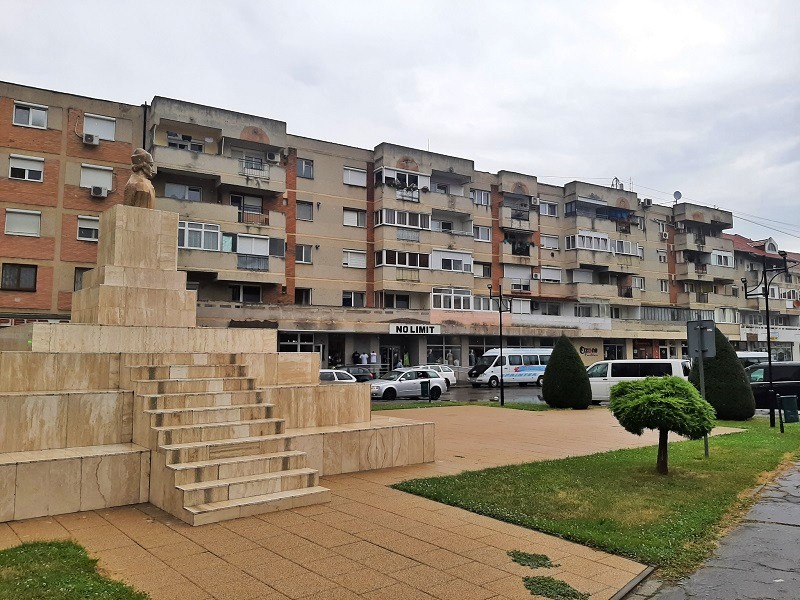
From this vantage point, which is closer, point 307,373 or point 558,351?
point 307,373

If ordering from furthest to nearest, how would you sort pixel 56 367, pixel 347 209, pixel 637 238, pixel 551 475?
pixel 637 238 → pixel 347 209 → pixel 551 475 → pixel 56 367

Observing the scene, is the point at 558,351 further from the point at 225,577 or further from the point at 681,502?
the point at 225,577

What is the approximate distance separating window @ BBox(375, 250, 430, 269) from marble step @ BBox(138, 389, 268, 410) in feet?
106

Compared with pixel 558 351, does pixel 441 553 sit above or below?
below

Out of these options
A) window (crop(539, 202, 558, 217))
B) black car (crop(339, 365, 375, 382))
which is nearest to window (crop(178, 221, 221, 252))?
black car (crop(339, 365, 375, 382))

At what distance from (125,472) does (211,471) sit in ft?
3.43

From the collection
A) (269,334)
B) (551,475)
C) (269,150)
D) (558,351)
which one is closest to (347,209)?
(269,150)

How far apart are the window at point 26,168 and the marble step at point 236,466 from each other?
1179 inches

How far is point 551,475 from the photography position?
30.3ft

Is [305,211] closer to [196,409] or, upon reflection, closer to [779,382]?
[779,382]

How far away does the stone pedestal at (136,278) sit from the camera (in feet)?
34.7

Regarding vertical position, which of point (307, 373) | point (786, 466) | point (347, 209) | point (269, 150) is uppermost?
point (269, 150)

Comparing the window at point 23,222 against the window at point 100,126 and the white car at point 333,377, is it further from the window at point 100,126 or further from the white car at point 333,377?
A: the white car at point 333,377

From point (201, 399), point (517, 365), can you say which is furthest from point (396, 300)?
point (201, 399)
